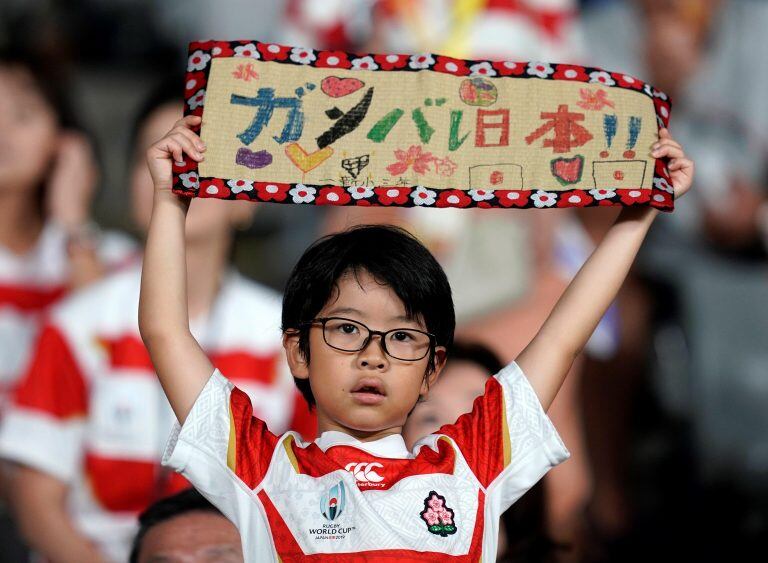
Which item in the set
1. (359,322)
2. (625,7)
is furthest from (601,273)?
(625,7)

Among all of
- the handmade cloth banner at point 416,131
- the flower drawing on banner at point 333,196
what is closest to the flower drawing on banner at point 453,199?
the handmade cloth banner at point 416,131

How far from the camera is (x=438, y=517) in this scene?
1287 millimetres

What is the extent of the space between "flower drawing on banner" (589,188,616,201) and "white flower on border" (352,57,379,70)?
31 cm

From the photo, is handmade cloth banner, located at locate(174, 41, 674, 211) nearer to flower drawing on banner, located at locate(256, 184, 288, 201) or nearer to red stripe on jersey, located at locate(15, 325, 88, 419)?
flower drawing on banner, located at locate(256, 184, 288, 201)

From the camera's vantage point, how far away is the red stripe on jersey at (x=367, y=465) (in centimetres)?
131

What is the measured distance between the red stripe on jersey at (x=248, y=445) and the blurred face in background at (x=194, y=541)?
1.18 feet

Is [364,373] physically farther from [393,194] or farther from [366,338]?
[393,194]

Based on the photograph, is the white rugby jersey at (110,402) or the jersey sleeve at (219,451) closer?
the jersey sleeve at (219,451)

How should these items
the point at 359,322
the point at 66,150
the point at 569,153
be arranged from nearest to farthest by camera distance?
the point at 359,322 < the point at 569,153 < the point at 66,150

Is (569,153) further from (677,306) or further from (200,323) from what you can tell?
(677,306)

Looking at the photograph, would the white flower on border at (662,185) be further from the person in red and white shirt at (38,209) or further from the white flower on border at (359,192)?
the person in red and white shirt at (38,209)

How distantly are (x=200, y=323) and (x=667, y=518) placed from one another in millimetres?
1455

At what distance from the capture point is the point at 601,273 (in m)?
1.40

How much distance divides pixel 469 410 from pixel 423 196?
501 mm
